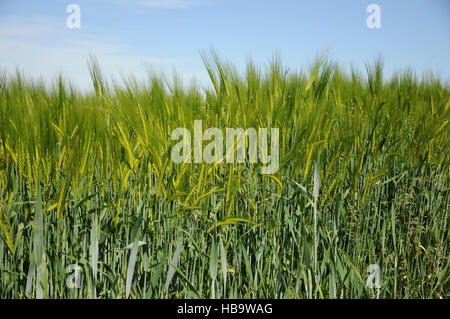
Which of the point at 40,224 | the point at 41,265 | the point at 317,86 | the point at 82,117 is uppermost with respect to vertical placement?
the point at 317,86

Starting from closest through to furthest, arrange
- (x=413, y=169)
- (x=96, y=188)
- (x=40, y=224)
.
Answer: (x=40, y=224), (x=96, y=188), (x=413, y=169)

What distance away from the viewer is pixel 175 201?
43.8 inches

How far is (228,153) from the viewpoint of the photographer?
105 cm

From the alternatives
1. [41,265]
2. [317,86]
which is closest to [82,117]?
[41,265]

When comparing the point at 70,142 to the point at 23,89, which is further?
the point at 23,89

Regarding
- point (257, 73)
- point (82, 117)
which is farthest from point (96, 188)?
point (257, 73)

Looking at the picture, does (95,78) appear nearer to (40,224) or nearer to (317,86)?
(40,224)

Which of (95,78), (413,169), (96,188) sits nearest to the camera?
(95,78)

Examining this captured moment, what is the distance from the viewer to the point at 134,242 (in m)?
1.00

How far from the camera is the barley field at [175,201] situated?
105 cm

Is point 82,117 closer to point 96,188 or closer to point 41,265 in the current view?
point 96,188

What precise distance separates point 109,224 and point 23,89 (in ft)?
2.13

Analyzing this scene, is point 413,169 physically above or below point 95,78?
below

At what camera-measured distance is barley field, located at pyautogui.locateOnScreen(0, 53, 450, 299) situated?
1046 millimetres
